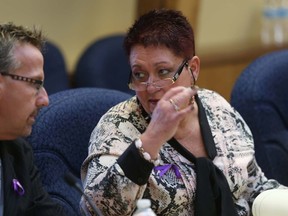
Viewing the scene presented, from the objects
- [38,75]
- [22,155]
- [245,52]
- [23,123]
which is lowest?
[245,52]

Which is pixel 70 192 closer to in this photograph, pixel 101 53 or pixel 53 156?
pixel 53 156

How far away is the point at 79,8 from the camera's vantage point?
4.03 meters

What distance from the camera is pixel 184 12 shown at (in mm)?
4133

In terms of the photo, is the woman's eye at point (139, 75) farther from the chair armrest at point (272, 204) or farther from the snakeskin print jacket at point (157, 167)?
the chair armrest at point (272, 204)

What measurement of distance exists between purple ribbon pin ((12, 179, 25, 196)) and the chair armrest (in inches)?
25.1

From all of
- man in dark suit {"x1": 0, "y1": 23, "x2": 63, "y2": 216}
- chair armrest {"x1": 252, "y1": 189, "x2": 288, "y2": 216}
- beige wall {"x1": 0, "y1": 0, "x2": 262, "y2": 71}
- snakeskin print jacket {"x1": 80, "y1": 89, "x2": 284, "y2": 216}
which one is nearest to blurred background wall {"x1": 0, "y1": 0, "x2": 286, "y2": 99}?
beige wall {"x1": 0, "y1": 0, "x2": 262, "y2": 71}

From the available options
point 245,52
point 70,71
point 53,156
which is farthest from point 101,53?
point 53,156

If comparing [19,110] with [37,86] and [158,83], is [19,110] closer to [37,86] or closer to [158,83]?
[37,86]

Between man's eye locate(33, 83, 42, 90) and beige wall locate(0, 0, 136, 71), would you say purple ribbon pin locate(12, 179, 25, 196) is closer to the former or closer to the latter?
man's eye locate(33, 83, 42, 90)

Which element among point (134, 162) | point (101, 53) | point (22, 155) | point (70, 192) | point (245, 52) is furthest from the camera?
point (245, 52)

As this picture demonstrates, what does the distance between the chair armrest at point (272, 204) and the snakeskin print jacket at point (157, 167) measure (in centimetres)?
16

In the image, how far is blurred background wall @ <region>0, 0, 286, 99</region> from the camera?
3.86 m

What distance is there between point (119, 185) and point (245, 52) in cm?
314

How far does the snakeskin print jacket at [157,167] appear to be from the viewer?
1.75 m
